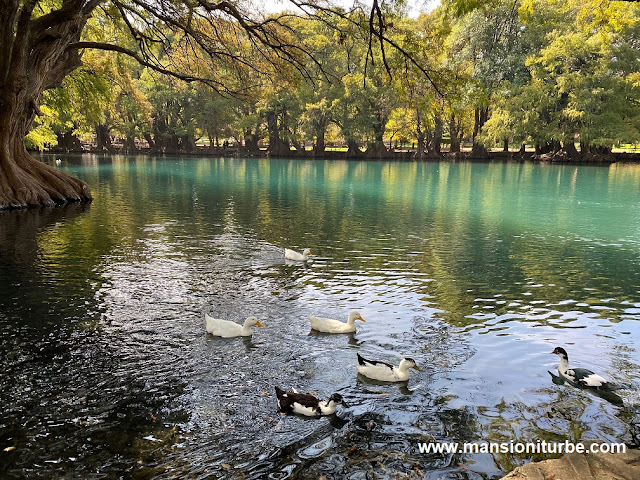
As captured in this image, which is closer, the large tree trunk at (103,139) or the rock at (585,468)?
the rock at (585,468)

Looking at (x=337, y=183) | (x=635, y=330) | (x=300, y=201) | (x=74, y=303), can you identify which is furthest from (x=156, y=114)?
(x=635, y=330)

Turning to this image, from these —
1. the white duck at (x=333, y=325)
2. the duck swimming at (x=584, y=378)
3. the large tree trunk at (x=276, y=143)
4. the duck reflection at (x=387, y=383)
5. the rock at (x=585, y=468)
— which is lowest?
the duck reflection at (x=387, y=383)

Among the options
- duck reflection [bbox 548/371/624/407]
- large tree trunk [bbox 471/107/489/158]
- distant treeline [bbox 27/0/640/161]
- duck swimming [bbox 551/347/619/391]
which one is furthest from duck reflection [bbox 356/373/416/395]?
large tree trunk [bbox 471/107/489/158]

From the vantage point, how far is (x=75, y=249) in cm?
1378

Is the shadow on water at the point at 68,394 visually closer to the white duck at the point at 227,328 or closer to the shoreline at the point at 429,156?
the white duck at the point at 227,328

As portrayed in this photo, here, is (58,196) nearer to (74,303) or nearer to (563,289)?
(74,303)

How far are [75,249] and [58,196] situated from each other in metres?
8.94

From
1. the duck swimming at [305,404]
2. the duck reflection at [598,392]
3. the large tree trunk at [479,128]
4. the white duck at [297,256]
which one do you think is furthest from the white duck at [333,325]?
the large tree trunk at [479,128]

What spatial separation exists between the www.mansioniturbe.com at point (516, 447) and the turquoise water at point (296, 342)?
0.11 meters

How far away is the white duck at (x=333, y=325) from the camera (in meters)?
8.30

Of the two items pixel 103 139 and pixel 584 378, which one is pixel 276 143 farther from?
pixel 584 378

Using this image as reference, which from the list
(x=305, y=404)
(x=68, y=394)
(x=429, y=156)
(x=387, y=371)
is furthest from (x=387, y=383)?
(x=429, y=156)

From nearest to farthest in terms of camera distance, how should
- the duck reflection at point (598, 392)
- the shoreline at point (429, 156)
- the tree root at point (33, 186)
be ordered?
the duck reflection at point (598, 392) → the tree root at point (33, 186) → the shoreline at point (429, 156)

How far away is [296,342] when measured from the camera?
7.95 metres
